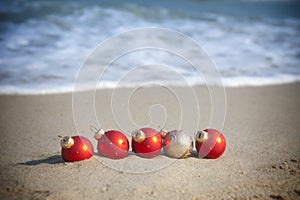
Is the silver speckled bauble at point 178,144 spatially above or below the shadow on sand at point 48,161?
above

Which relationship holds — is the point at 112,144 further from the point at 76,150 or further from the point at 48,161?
the point at 48,161

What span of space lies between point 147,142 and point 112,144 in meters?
0.23

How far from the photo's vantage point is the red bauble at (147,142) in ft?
7.70

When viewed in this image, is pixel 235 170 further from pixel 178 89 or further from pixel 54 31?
pixel 54 31

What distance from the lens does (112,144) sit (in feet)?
7.73

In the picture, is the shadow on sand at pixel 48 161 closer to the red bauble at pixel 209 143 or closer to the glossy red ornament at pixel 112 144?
the glossy red ornament at pixel 112 144

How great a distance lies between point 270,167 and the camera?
96.6 inches

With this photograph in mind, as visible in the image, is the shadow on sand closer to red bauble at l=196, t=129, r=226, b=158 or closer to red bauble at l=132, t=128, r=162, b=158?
red bauble at l=132, t=128, r=162, b=158

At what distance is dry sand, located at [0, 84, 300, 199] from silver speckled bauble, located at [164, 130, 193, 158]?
52 millimetres

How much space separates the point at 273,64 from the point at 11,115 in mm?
4361

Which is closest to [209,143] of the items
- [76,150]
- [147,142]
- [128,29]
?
[147,142]

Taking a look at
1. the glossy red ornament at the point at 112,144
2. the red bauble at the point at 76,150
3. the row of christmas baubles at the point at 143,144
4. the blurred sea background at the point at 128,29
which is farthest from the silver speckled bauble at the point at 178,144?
the blurred sea background at the point at 128,29

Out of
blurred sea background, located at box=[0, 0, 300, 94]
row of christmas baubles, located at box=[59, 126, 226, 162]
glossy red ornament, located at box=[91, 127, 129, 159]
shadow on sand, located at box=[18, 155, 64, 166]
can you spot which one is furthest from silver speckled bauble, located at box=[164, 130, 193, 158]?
blurred sea background, located at box=[0, 0, 300, 94]

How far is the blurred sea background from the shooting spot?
5.09 meters
